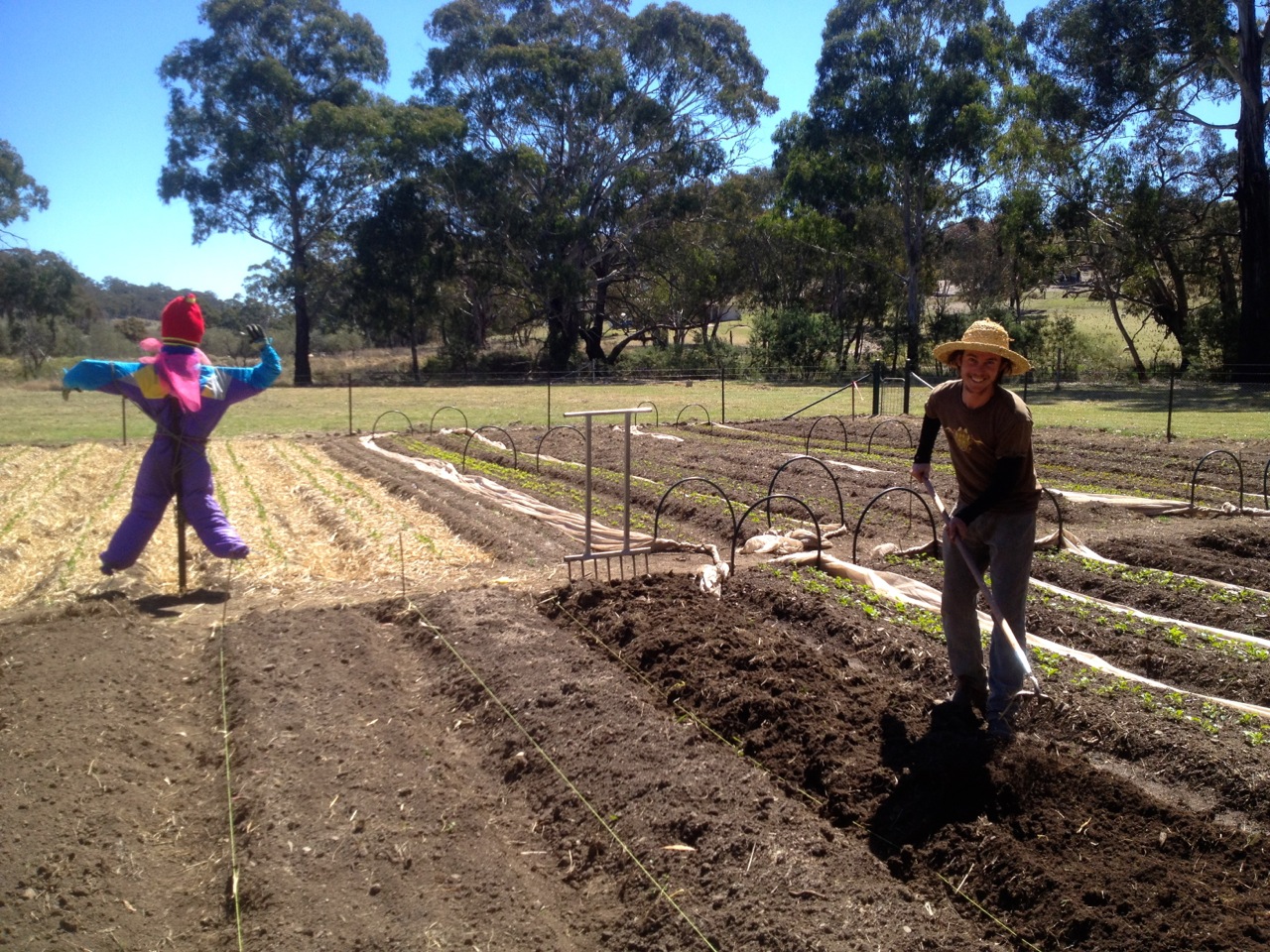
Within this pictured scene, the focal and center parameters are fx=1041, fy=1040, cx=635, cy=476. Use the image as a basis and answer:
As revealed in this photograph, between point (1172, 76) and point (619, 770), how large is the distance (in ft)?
121

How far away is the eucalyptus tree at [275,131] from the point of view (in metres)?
45.7

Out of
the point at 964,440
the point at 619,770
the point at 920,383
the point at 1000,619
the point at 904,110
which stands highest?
the point at 904,110

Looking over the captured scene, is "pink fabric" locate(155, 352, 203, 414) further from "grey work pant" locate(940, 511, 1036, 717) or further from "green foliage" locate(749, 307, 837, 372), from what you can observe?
"green foliage" locate(749, 307, 837, 372)

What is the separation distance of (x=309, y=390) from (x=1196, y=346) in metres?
32.3

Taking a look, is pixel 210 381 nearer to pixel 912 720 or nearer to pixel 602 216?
pixel 912 720

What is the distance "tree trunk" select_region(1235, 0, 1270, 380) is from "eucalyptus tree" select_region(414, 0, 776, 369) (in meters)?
21.8

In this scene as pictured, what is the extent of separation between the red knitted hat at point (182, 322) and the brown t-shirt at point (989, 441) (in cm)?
564

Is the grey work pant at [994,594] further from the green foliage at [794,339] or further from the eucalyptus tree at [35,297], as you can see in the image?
the eucalyptus tree at [35,297]

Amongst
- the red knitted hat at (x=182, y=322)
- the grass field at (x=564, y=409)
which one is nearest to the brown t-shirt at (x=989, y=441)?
the red knitted hat at (x=182, y=322)

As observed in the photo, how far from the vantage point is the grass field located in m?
22.3

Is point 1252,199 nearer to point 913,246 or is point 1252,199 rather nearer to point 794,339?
point 913,246

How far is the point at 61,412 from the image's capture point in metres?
27.1

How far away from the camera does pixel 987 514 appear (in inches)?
202

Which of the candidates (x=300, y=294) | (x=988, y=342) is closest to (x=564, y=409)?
(x=300, y=294)
